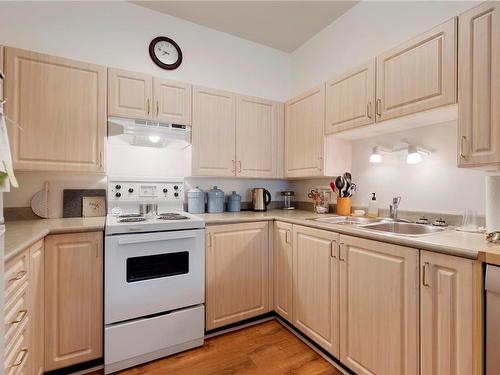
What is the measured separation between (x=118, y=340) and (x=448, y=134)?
2.47 meters

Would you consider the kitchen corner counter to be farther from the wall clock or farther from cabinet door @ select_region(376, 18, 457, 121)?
cabinet door @ select_region(376, 18, 457, 121)

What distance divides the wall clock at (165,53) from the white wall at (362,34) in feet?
4.40

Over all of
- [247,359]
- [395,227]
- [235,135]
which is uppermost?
[235,135]

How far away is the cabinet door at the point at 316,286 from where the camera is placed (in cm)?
161

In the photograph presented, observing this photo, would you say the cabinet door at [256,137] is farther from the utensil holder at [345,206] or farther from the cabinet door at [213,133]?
the utensil holder at [345,206]

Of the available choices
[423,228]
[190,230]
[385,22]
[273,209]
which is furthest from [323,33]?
[190,230]

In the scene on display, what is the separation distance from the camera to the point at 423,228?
1.68 meters

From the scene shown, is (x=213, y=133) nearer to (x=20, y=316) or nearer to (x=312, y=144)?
(x=312, y=144)

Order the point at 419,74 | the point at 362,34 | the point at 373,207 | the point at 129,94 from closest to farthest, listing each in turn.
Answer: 1. the point at 419,74
2. the point at 129,94
3. the point at 373,207
4. the point at 362,34

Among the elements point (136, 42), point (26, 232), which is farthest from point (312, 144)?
point (26, 232)

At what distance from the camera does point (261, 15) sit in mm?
2371

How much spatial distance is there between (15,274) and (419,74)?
2266 mm

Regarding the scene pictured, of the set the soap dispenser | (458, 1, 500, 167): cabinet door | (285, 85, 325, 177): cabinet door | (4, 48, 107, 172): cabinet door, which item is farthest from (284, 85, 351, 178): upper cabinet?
(4, 48, 107, 172): cabinet door

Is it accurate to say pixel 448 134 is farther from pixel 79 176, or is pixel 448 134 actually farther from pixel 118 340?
pixel 79 176
